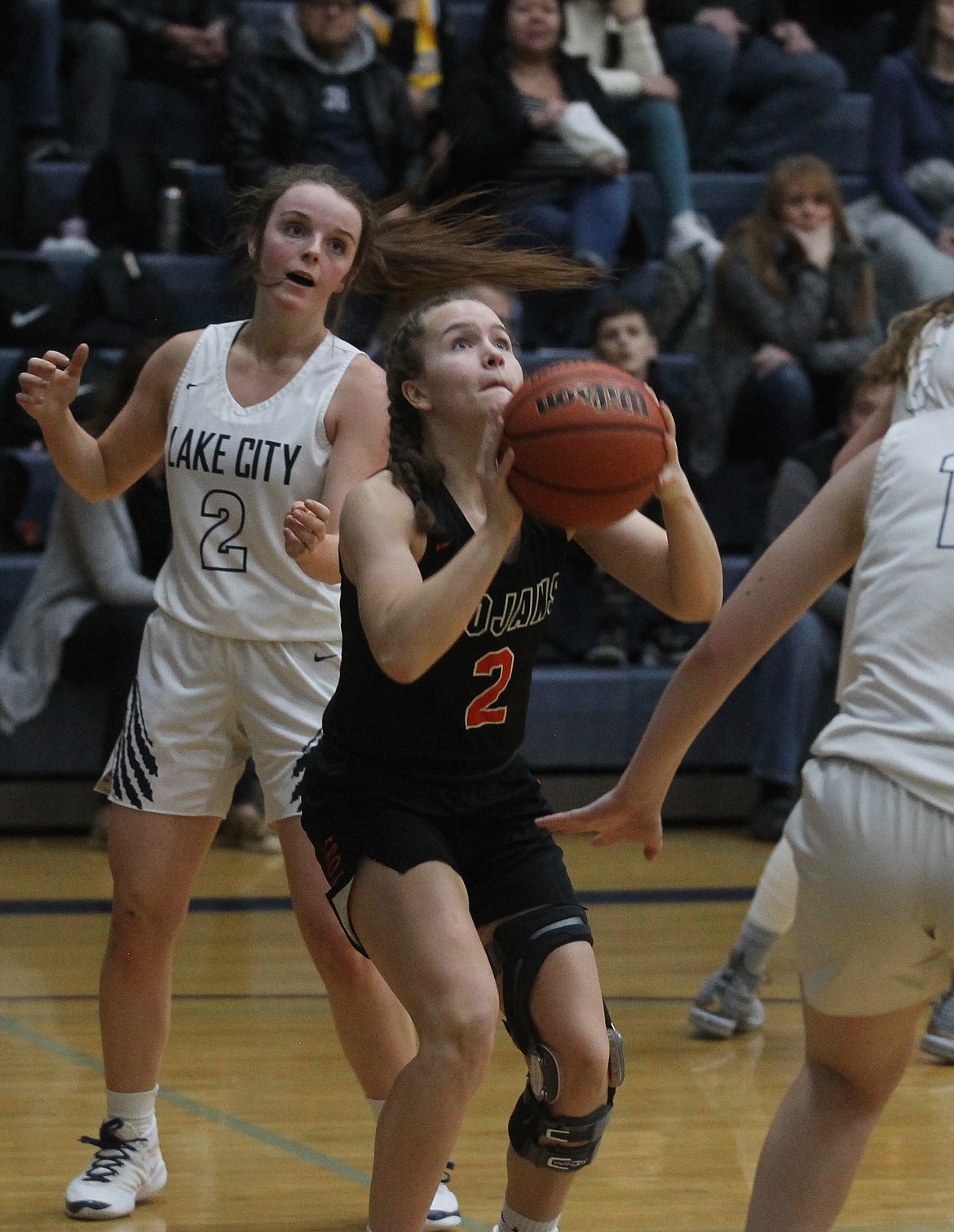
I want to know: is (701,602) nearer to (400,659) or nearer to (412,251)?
(400,659)

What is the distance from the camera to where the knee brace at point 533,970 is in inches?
112

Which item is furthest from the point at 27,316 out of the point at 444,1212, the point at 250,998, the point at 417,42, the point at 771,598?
the point at 771,598

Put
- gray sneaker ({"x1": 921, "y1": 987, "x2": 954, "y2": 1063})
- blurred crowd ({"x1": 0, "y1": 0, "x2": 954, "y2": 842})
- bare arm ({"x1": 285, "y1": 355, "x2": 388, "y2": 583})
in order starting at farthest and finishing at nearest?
blurred crowd ({"x1": 0, "y1": 0, "x2": 954, "y2": 842}) → gray sneaker ({"x1": 921, "y1": 987, "x2": 954, "y2": 1063}) → bare arm ({"x1": 285, "y1": 355, "x2": 388, "y2": 583})

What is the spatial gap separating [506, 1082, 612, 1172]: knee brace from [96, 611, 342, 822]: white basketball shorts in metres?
0.77

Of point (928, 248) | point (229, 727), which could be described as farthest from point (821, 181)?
point (229, 727)

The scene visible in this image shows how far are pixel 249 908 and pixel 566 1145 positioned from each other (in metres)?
3.34

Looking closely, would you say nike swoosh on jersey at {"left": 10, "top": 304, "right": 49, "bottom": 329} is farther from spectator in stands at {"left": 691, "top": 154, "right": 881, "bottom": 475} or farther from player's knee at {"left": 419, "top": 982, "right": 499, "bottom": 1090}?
player's knee at {"left": 419, "top": 982, "right": 499, "bottom": 1090}

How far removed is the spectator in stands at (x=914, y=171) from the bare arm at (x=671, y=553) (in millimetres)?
5751

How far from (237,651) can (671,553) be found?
93 centimetres

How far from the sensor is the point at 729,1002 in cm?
474

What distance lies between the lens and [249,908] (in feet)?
20.0

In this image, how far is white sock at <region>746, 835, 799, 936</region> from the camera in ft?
15.1

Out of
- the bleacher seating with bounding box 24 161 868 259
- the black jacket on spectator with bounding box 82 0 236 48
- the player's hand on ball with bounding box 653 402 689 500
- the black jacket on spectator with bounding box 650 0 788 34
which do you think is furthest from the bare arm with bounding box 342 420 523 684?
the black jacket on spectator with bounding box 650 0 788 34

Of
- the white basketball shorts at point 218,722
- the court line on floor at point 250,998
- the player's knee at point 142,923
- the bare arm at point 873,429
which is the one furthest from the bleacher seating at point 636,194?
the player's knee at point 142,923
